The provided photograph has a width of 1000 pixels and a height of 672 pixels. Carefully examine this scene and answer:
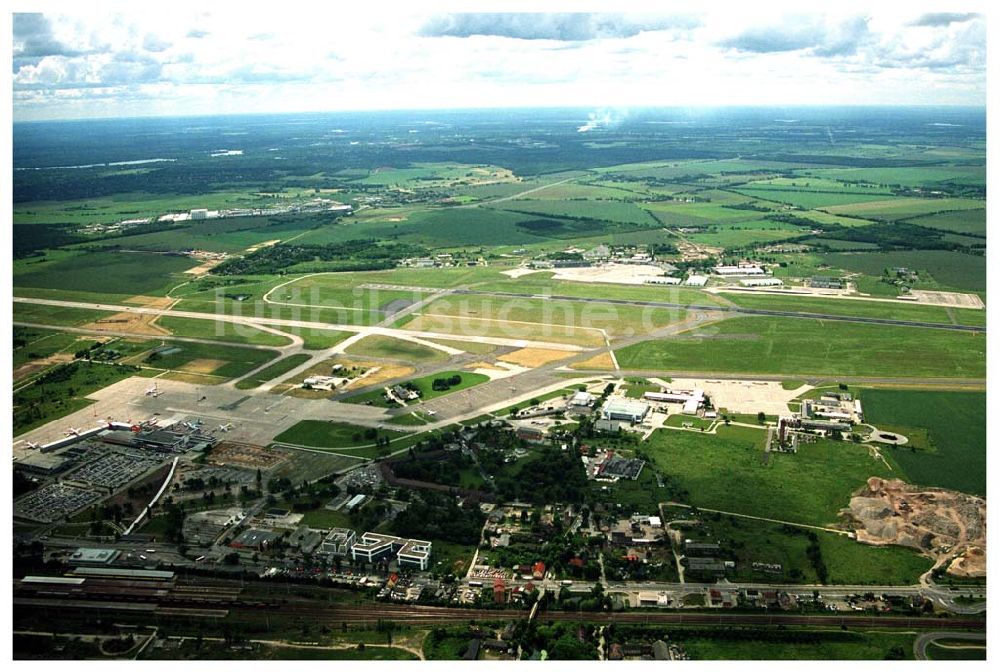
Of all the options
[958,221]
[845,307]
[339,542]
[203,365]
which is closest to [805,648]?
[339,542]

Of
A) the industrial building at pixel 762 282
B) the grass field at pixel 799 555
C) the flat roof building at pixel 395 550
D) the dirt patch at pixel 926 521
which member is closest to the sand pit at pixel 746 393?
the dirt patch at pixel 926 521

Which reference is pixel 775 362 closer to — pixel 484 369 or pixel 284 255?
pixel 484 369

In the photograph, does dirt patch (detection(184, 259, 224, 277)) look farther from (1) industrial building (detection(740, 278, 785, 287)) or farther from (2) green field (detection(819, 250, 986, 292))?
(2) green field (detection(819, 250, 986, 292))

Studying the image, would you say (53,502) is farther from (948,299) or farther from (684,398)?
(948,299)

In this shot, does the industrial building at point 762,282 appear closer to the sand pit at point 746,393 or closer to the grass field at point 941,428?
the sand pit at point 746,393

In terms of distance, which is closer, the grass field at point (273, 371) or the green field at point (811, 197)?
the grass field at point (273, 371)

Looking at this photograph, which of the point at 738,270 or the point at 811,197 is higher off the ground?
the point at 811,197

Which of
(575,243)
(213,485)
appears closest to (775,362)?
(213,485)
